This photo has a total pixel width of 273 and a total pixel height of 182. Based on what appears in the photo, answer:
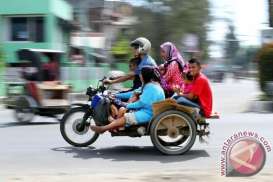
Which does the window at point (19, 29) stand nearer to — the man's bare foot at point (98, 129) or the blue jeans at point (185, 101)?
the man's bare foot at point (98, 129)

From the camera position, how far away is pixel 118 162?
8.67 m

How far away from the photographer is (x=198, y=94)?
918cm

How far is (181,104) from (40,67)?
583 cm

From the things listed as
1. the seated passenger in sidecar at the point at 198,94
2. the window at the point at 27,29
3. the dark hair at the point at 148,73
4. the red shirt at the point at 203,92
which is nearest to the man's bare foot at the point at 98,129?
the dark hair at the point at 148,73

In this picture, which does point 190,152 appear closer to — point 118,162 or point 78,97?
point 118,162

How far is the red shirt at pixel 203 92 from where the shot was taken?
9.16m

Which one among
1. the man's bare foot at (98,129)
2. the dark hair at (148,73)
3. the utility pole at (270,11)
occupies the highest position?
the utility pole at (270,11)

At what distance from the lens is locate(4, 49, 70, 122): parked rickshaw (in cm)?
1381

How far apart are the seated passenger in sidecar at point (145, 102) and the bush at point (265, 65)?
9.91 m

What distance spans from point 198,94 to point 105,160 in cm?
171

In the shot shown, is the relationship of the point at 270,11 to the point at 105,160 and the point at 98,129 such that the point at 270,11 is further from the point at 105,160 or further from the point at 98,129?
the point at 105,160

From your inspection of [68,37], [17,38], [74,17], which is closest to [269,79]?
[17,38]

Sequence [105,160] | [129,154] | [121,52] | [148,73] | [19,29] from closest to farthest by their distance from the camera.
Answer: [105,160] → [148,73] → [129,154] → [121,52] → [19,29]

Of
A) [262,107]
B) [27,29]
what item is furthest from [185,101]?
[27,29]
